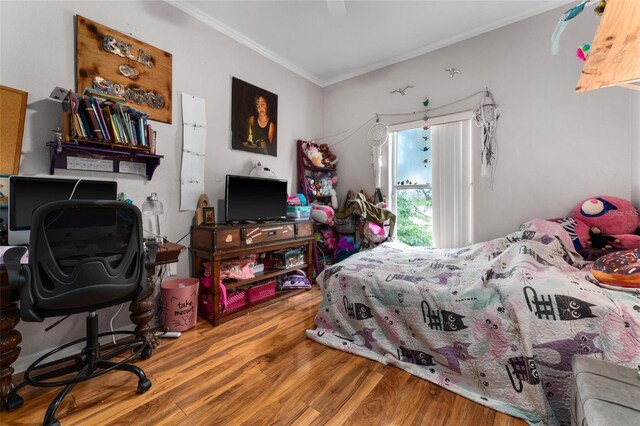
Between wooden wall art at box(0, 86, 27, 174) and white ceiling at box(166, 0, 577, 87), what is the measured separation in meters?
1.43

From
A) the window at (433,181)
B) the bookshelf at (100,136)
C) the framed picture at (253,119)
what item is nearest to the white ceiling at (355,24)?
the framed picture at (253,119)

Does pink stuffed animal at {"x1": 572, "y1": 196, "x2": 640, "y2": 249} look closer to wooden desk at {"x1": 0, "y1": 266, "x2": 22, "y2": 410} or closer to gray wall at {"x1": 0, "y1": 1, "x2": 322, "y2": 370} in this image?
gray wall at {"x1": 0, "y1": 1, "x2": 322, "y2": 370}

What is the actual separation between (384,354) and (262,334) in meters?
0.95

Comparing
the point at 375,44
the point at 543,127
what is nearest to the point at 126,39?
the point at 375,44

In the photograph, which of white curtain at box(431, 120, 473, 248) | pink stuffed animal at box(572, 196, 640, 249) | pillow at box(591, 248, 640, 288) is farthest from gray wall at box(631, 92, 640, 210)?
white curtain at box(431, 120, 473, 248)

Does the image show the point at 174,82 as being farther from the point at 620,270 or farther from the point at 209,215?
the point at 620,270

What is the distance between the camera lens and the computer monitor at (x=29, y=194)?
1.46m

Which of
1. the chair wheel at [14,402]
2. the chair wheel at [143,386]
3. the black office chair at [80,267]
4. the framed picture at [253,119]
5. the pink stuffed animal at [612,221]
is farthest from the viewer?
the framed picture at [253,119]

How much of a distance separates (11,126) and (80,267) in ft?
3.62

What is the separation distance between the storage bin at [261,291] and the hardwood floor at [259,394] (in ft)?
2.26

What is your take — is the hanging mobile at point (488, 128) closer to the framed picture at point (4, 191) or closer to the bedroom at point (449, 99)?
the bedroom at point (449, 99)

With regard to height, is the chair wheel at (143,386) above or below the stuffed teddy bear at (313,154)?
below

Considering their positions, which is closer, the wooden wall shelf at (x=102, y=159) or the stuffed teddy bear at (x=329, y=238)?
the wooden wall shelf at (x=102, y=159)

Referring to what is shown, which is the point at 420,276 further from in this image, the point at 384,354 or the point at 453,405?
the point at 453,405
